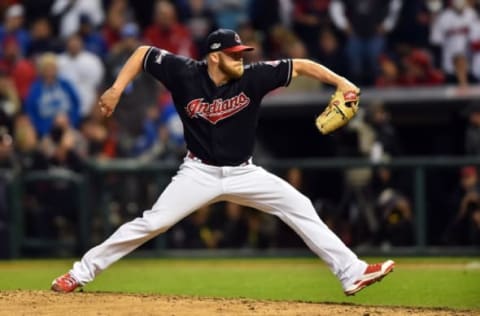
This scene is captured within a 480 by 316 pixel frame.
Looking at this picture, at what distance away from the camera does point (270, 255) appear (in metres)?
14.2

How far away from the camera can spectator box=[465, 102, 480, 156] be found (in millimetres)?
14016

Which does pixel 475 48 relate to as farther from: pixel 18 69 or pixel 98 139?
pixel 18 69

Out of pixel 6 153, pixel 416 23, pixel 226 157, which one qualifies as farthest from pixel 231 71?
pixel 416 23

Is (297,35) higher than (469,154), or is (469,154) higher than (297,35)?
(297,35)

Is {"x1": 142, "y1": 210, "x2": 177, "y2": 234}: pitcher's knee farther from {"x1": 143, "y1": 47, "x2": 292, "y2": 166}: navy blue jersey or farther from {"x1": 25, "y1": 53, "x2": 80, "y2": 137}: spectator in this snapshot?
{"x1": 25, "y1": 53, "x2": 80, "y2": 137}: spectator

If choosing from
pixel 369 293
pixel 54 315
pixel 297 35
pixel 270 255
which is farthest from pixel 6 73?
pixel 54 315

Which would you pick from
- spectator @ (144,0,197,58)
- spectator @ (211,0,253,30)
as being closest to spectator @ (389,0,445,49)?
spectator @ (211,0,253,30)

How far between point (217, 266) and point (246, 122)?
4.78 meters

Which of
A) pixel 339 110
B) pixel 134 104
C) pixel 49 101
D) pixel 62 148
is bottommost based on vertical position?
pixel 62 148

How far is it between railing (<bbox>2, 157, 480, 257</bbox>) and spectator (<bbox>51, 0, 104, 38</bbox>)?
3.18 m

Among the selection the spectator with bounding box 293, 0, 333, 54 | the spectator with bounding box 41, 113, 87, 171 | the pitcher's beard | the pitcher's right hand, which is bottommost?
the spectator with bounding box 41, 113, 87, 171

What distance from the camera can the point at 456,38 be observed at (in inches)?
602

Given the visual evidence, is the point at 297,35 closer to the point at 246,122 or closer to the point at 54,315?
the point at 246,122

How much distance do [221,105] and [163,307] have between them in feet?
4.75
